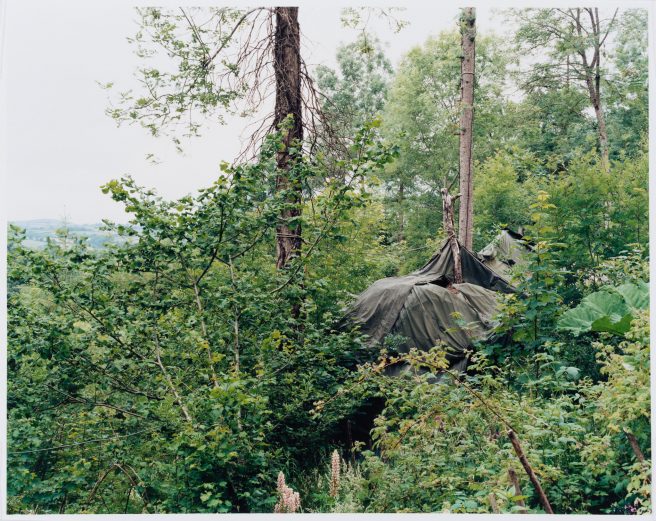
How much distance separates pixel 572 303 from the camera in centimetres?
605

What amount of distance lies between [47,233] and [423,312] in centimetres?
324

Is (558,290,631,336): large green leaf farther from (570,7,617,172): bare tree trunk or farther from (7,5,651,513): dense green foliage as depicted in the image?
(570,7,617,172): bare tree trunk

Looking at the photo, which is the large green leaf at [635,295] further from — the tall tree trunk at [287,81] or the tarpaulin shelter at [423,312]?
the tall tree trunk at [287,81]

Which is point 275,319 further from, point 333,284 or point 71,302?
point 333,284

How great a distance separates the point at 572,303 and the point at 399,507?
3.56m

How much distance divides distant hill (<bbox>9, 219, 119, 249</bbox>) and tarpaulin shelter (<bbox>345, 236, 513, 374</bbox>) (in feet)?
7.21

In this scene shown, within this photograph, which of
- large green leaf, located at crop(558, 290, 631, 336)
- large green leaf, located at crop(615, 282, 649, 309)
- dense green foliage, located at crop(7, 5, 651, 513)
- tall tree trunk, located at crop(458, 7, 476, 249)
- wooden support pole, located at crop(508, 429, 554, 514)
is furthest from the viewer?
tall tree trunk, located at crop(458, 7, 476, 249)

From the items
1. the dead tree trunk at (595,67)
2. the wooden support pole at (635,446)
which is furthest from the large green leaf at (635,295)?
the dead tree trunk at (595,67)

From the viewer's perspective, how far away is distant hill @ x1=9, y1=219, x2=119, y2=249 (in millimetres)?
3611

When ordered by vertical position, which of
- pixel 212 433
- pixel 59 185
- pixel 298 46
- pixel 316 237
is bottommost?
pixel 212 433

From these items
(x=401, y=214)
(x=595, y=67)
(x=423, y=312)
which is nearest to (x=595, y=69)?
(x=595, y=67)

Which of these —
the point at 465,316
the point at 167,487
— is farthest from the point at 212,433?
the point at 465,316

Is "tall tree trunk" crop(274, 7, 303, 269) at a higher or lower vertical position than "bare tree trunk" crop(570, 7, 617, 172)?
lower

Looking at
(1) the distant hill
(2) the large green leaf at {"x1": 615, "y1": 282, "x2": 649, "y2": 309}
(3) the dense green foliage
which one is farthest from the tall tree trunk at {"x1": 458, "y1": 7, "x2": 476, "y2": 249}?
(1) the distant hill
